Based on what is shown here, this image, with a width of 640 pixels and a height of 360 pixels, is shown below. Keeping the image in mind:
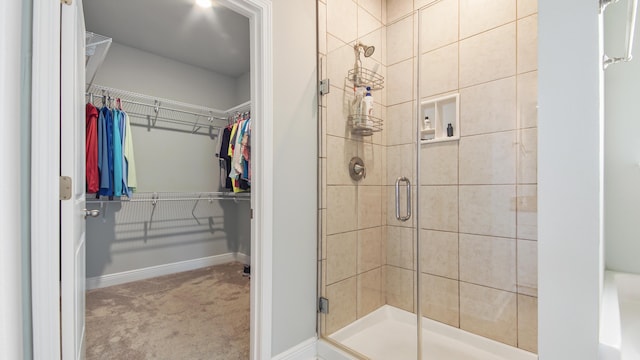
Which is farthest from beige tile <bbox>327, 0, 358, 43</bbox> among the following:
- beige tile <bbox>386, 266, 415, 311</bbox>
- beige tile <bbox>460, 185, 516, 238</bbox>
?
beige tile <bbox>386, 266, 415, 311</bbox>

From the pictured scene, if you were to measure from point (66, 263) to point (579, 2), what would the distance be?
6.32 ft

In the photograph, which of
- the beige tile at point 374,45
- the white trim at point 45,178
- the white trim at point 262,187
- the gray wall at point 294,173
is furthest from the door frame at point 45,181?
the beige tile at point 374,45

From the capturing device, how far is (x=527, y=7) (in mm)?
1651

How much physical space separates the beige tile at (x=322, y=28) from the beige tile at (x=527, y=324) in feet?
6.42

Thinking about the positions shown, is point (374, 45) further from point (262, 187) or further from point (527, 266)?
point (527, 266)

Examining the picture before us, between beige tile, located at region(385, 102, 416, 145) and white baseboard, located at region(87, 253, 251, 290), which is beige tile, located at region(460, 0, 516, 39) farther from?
white baseboard, located at region(87, 253, 251, 290)

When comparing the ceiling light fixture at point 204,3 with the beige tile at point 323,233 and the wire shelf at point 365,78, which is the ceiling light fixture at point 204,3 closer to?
the wire shelf at point 365,78

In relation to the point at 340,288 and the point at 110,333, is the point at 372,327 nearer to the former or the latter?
the point at 340,288

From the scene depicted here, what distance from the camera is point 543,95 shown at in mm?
948

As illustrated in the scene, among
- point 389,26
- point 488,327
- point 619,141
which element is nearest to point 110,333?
point 488,327

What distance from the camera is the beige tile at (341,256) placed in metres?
1.91

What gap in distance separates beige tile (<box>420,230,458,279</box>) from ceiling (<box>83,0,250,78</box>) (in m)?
2.54

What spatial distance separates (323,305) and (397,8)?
236 cm

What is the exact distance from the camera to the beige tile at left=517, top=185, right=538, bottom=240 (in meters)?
1.59
